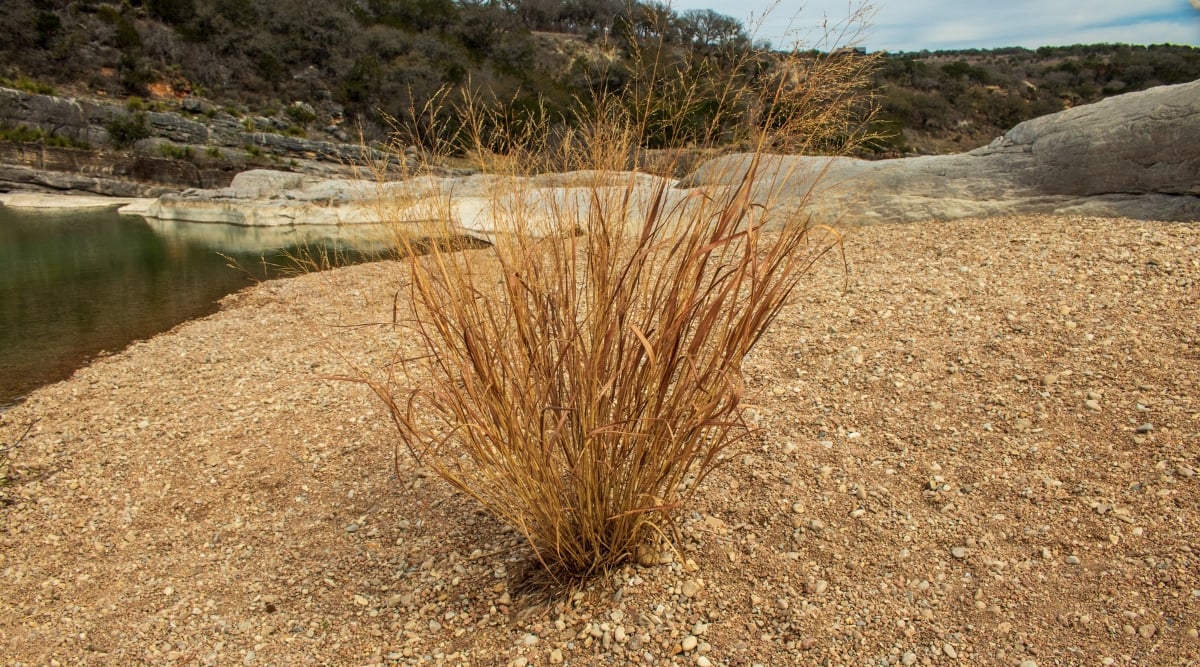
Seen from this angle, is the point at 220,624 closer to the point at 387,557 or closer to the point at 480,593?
the point at 387,557

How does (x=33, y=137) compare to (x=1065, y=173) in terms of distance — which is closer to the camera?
Answer: (x=1065, y=173)

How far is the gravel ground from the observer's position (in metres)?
1.80

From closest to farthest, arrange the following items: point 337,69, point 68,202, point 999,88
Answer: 1. point 68,202
2. point 999,88
3. point 337,69

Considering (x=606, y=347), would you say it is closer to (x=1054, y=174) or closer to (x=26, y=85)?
(x=1054, y=174)

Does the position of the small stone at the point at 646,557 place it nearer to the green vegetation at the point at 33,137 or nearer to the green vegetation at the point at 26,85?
the green vegetation at the point at 33,137

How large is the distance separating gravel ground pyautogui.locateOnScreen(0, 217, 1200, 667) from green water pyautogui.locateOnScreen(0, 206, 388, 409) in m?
1.10

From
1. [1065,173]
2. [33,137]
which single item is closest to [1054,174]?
[1065,173]

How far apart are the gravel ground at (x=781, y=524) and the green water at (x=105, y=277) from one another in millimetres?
1104

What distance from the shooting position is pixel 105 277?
9242 millimetres

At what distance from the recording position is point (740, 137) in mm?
2113

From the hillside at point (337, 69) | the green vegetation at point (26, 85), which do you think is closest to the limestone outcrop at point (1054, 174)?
the hillside at point (337, 69)

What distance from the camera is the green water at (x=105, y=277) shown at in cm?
584

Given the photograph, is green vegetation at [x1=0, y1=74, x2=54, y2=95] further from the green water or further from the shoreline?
the green water

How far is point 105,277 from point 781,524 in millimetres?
10366
